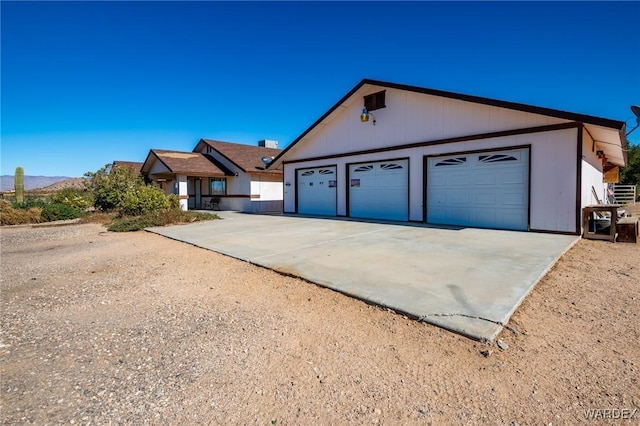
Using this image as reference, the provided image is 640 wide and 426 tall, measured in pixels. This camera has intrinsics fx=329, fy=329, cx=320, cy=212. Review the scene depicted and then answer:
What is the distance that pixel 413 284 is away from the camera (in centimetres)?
441

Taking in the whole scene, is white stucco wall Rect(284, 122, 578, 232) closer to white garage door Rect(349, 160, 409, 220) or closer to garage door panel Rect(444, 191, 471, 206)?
garage door panel Rect(444, 191, 471, 206)

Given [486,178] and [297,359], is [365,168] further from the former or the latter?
[297,359]

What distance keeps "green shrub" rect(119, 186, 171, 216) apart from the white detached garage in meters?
6.89

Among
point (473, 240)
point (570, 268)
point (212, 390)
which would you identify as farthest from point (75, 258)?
point (570, 268)

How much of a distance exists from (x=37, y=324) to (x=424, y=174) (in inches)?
432

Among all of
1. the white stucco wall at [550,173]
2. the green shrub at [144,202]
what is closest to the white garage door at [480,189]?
the white stucco wall at [550,173]

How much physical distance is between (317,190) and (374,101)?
500 centimetres

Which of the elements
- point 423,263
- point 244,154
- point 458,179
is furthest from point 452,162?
point 244,154

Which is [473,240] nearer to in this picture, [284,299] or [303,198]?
[284,299]

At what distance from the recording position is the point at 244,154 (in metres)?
22.2

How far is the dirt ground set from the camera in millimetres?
2184

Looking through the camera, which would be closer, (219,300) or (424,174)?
(219,300)

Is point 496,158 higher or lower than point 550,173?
higher

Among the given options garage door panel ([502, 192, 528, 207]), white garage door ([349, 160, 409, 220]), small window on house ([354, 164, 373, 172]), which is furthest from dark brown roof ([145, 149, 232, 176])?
garage door panel ([502, 192, 528, 207])
